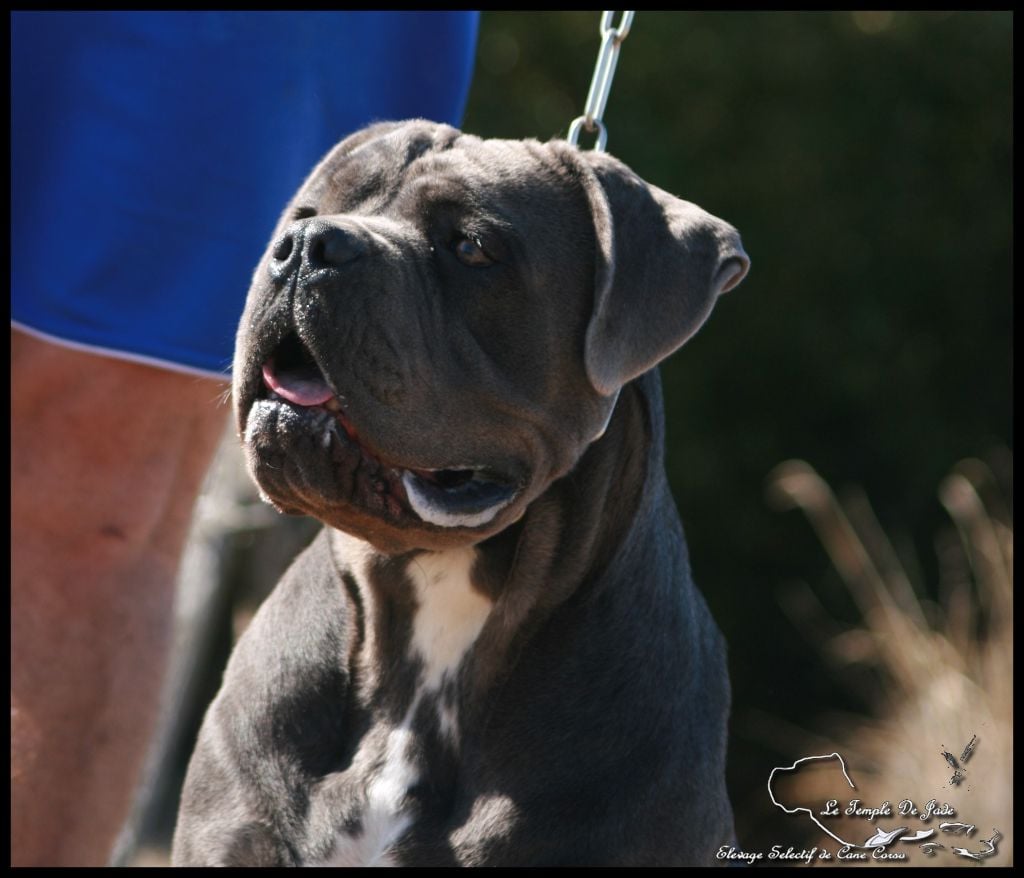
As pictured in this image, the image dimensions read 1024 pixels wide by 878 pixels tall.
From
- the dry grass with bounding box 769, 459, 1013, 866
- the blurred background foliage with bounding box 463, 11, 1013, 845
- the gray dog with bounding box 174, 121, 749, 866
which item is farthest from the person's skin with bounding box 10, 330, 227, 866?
the blurred background foliage with bounding box 463, 11, 1013, 845

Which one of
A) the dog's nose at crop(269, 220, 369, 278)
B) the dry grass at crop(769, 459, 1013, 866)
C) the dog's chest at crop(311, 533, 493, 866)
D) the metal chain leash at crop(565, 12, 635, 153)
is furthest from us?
the dry grass at crop(769, 459, 1013, 866)

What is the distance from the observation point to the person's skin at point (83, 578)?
3637mm

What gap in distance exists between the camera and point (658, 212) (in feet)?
9.88

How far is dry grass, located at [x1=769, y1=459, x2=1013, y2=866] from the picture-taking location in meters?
5.11

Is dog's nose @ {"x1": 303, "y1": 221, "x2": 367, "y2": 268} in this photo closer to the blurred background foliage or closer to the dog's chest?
the dog's chest

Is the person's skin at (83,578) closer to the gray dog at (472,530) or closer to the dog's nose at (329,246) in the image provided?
the gray dog at (472,530)

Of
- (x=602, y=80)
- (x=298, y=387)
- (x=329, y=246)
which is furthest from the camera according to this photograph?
(x=602, y=80)

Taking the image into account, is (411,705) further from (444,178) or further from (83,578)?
(83,578)

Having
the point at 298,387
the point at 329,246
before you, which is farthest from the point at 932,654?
the point at 329,246

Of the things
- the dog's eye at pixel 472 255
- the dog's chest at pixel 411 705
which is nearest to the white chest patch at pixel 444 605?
the dog's chest at pixel 411 705

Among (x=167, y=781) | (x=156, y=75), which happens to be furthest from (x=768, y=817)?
(x=156, y=75)

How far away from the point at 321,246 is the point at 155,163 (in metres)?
1.21

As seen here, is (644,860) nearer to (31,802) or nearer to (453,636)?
(453,636)

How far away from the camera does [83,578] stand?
12.2 feet
